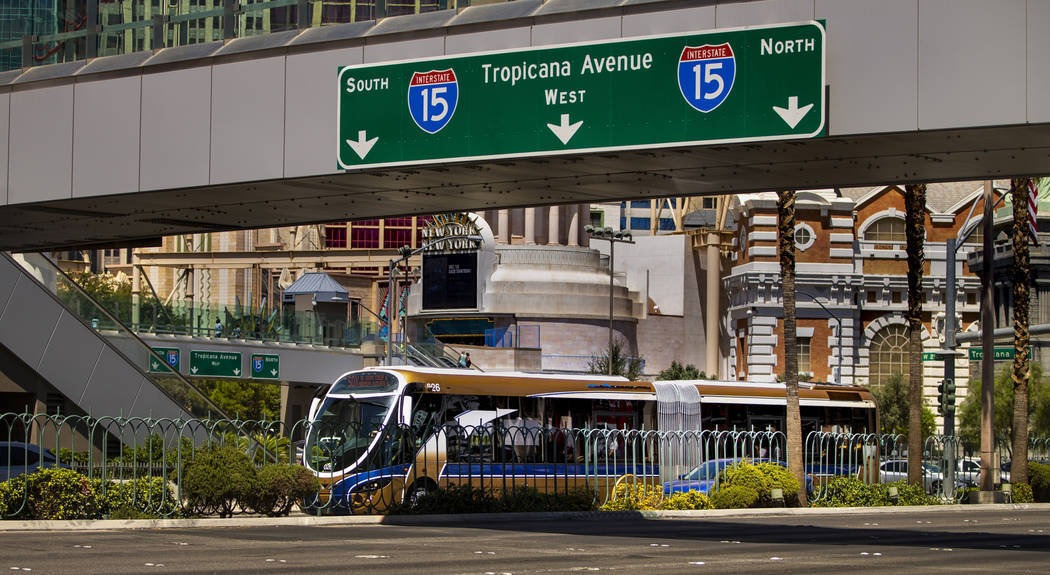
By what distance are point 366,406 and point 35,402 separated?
10.6 m

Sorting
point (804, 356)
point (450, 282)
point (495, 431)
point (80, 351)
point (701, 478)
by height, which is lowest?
point (701, 478)

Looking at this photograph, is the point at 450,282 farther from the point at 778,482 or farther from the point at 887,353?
the point at 778,482

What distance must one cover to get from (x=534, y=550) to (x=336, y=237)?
9172 cm

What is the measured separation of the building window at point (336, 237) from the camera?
10769 centimetres

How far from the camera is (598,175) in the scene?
67.8 ft

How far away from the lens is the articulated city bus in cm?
2720

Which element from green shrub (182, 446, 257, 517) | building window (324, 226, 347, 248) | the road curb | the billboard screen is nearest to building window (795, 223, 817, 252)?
the billboard screen

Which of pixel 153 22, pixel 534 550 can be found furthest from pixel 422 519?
pixel 153 22

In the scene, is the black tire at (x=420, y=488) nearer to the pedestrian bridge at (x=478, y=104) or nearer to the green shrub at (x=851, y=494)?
the pedestrian bridge at (x=478, y=104)

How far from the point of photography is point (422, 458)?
28312 mm

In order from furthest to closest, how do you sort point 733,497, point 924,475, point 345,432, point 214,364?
point 214,364, point 924,475, point 733,497, point 345,432

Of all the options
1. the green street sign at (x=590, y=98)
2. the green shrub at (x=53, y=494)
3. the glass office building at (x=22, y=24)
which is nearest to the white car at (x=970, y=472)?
the green street sign at (x=590, y=98)

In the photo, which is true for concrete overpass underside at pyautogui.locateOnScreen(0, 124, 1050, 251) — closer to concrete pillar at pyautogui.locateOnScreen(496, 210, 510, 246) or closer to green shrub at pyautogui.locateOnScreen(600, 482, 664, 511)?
green shrub at pyautogui.locateOnScreen(600, 482, 664, 511)

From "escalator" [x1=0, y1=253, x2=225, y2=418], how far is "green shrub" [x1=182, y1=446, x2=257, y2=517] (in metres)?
10.1
